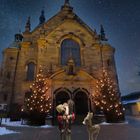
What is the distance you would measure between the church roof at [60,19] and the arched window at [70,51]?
343 centimetres

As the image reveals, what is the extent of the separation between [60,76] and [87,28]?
1162cm

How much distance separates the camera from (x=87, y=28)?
2777 centimetres

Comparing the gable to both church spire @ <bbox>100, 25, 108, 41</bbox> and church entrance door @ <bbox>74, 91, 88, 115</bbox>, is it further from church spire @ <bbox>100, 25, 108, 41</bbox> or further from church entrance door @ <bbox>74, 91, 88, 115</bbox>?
church entrance door @ <bbox>74, 91, 88, 115</bbox>

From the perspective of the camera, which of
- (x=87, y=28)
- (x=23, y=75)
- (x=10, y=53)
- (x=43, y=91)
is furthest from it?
(x=87, y=28)

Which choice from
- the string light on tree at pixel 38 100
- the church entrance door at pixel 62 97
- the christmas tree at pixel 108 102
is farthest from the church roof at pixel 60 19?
the string light on tree at pixel 38 100

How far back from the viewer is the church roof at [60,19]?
87.0ft

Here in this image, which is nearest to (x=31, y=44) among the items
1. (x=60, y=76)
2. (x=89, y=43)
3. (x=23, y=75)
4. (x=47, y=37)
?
(x=47, y=37)

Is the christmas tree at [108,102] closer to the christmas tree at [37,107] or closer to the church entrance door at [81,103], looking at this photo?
the church entrance door at [81,103]

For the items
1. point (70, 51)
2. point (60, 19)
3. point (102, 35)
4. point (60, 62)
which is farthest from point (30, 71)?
point (102, 35)

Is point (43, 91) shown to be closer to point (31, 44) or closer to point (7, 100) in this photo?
point (7, 100)

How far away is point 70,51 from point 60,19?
24.7 ft

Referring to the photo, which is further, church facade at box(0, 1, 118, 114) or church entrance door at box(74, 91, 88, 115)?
church facade at box(0, 1, 118, 114)

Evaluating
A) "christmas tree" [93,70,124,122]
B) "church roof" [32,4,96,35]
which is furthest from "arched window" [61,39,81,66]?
"christmas tree" [93,70,124,122]

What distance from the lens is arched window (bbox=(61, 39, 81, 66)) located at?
78.5 feet
